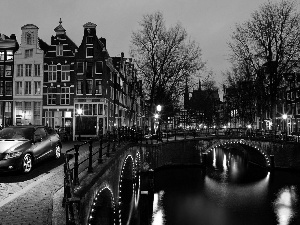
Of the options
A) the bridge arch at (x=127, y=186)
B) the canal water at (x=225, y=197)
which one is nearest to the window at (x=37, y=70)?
the canal water at (x=225, y=197)

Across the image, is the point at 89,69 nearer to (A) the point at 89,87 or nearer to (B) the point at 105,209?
(A) the point at 89,87

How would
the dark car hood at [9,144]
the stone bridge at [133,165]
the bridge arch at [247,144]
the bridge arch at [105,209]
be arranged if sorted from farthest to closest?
the bridge arch at [247,144] → the bridge arch at [105,209] → the dark car hood at [9,144] → the stone bridge at [133,165]

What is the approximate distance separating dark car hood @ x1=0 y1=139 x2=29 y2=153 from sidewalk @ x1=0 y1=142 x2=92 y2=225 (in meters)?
1.82

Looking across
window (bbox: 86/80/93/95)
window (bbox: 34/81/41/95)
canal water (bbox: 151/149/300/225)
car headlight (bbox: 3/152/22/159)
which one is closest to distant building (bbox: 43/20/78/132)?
window (bbox: 34/81/41/95)

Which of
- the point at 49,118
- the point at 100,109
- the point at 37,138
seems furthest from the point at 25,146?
the point at 49,118

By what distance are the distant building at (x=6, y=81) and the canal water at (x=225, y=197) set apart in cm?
2039

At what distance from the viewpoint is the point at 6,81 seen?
42.8m

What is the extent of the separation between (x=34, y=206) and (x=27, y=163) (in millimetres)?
4650

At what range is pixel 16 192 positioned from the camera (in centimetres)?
984

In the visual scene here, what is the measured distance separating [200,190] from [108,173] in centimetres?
1607

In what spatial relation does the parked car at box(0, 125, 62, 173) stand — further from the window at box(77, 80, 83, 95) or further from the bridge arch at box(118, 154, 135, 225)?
the window at box(77, 80, 83, 95)

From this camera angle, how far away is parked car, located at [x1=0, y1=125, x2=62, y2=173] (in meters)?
11.8

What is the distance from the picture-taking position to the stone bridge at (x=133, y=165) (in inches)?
438

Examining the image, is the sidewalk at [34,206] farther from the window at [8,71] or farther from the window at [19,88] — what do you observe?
the window at [8,71]
